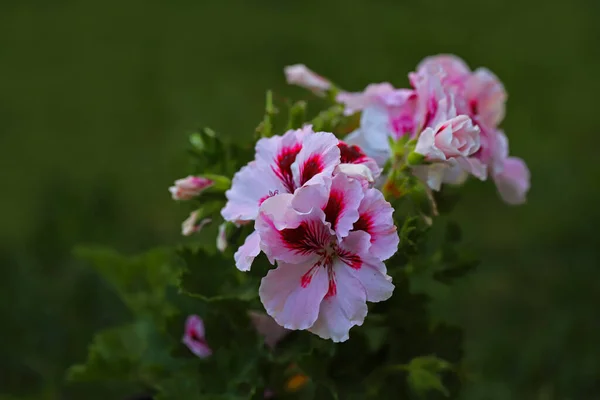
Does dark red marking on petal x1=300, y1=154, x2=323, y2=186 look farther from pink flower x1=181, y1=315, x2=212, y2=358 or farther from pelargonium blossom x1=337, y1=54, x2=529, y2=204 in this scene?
pink flower x1=181, y1=315, x2=212, y2=358

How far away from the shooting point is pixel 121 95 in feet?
7.50

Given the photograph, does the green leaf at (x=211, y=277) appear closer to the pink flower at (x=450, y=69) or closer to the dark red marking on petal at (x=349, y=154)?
the dark red marking on petal at (x=349, y=154)

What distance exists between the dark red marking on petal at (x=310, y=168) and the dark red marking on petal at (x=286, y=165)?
0.02 meters

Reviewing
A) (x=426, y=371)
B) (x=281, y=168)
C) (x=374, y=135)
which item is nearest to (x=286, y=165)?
(x=281, y=168)

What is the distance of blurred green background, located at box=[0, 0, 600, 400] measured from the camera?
1183 mm

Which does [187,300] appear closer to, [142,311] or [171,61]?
[142,311]

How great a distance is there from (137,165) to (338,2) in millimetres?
1098

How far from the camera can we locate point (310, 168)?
0.56 meters

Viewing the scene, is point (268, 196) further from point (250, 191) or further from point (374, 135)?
point (374, 135)

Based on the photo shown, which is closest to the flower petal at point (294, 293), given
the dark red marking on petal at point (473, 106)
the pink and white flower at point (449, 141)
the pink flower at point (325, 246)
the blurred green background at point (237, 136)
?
the pink flower at point (325, 246)

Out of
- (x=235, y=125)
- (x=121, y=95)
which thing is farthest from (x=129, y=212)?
(x=121, y=95)

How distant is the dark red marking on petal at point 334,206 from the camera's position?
1.76ft

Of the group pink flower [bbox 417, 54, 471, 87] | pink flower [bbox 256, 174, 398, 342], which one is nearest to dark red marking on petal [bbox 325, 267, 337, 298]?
pink flower [bbox 256, 174, 398, 342]

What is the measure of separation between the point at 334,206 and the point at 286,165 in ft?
0.19
